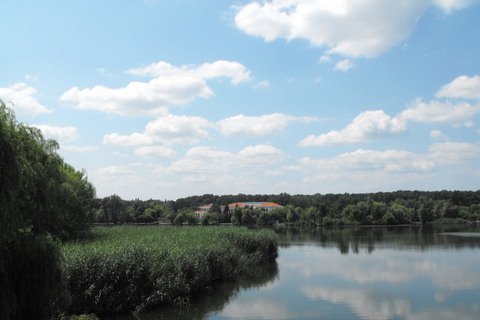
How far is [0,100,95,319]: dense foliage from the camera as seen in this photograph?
28.9ft

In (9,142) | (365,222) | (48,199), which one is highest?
(9,142)

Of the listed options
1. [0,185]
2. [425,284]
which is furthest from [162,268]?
[425,284]

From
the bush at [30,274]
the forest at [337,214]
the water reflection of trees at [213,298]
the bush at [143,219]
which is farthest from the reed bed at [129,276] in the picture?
the bush at [143,219]

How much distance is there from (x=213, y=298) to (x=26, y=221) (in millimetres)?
10658

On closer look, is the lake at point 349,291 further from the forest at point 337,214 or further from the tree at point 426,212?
the tree at point 426,212

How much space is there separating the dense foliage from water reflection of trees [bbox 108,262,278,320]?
5321 mm

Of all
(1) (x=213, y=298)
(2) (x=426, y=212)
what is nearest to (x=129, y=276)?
(1) (x=213, y=298)

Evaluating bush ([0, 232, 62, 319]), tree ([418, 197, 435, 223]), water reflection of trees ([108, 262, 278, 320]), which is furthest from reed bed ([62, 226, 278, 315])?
tree ([418, 197, 435, 223])

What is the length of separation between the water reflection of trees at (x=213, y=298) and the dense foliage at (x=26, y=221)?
532cm

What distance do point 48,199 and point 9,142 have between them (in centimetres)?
480

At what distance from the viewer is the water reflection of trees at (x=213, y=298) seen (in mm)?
16000

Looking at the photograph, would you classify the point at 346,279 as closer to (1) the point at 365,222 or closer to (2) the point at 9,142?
(2) the point at 9,142

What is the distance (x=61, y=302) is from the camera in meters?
12.3

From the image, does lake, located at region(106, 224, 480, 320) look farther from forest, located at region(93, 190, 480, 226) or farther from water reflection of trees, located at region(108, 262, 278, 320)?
forest, located at region(93, 190, 480, 226)
